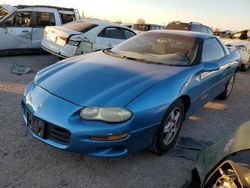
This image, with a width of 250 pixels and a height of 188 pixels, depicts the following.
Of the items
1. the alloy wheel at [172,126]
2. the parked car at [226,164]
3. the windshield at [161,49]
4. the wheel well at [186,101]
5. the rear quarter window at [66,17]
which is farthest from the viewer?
the rear quarter window at [66,17]

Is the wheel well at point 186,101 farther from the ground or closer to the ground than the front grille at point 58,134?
farther from the ground

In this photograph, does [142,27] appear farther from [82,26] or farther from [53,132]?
[53,132]

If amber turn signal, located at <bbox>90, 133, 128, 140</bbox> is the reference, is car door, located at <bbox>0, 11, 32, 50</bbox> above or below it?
below

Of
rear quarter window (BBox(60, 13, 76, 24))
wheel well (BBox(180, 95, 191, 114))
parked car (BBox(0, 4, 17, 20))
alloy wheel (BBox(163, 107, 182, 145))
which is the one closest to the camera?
alloy wheel (BBox(163, 107, 182, 145))

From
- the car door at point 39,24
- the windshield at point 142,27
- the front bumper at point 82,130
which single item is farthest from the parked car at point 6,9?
the windshield at point 142,27

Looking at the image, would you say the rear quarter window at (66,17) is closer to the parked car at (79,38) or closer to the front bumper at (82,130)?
the parked car at (79,38)

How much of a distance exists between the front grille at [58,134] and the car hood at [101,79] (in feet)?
1.01

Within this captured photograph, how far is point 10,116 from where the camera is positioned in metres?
4.25

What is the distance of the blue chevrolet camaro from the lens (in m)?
2.85

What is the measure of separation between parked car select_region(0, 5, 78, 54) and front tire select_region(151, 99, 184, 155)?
6.30m

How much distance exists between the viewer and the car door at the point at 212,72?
4.26m

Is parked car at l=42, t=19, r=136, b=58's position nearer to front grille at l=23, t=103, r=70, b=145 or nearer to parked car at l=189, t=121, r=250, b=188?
front grille at l=23, t=103, r=70, b=145

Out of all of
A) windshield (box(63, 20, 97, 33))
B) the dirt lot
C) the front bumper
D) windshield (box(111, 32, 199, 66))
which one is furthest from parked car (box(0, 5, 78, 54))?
the front bumper

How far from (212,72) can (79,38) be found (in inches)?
158
